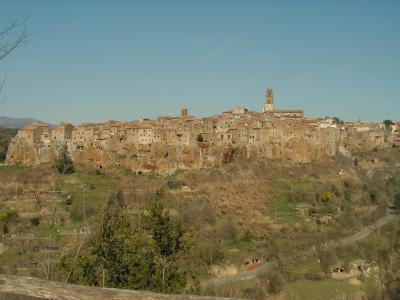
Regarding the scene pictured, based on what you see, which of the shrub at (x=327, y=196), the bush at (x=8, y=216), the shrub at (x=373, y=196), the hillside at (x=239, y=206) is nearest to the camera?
the hillside at (x=239, y=206)

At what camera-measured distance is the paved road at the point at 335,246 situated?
17.5 m

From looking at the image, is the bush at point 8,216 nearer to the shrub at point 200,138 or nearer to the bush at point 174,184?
the bush at point 174,184

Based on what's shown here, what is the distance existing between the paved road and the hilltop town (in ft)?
28.9

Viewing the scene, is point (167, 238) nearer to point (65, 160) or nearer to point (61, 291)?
point (61, 291)

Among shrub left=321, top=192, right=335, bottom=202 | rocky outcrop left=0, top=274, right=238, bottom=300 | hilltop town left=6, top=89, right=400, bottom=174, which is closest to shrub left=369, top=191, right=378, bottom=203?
shrub left=321, top=192, right=335, bottom=202

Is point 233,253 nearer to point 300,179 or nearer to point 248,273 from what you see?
point 248,273

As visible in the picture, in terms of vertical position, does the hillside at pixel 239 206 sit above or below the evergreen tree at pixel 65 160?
below

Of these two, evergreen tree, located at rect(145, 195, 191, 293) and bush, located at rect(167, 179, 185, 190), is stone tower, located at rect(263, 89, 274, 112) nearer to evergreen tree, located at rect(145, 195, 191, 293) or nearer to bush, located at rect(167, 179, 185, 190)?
bush, located at rect(167, 179, 185, 190)

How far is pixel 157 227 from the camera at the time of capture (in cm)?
920

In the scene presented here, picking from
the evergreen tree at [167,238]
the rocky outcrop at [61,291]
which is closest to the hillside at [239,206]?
the evergreen tree at [167,238]

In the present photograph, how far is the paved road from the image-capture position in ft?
57.5

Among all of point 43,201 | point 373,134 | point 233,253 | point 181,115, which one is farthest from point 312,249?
point 373,134

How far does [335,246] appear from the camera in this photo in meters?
22.3

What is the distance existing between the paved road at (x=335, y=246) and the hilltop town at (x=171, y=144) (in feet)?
28.9
